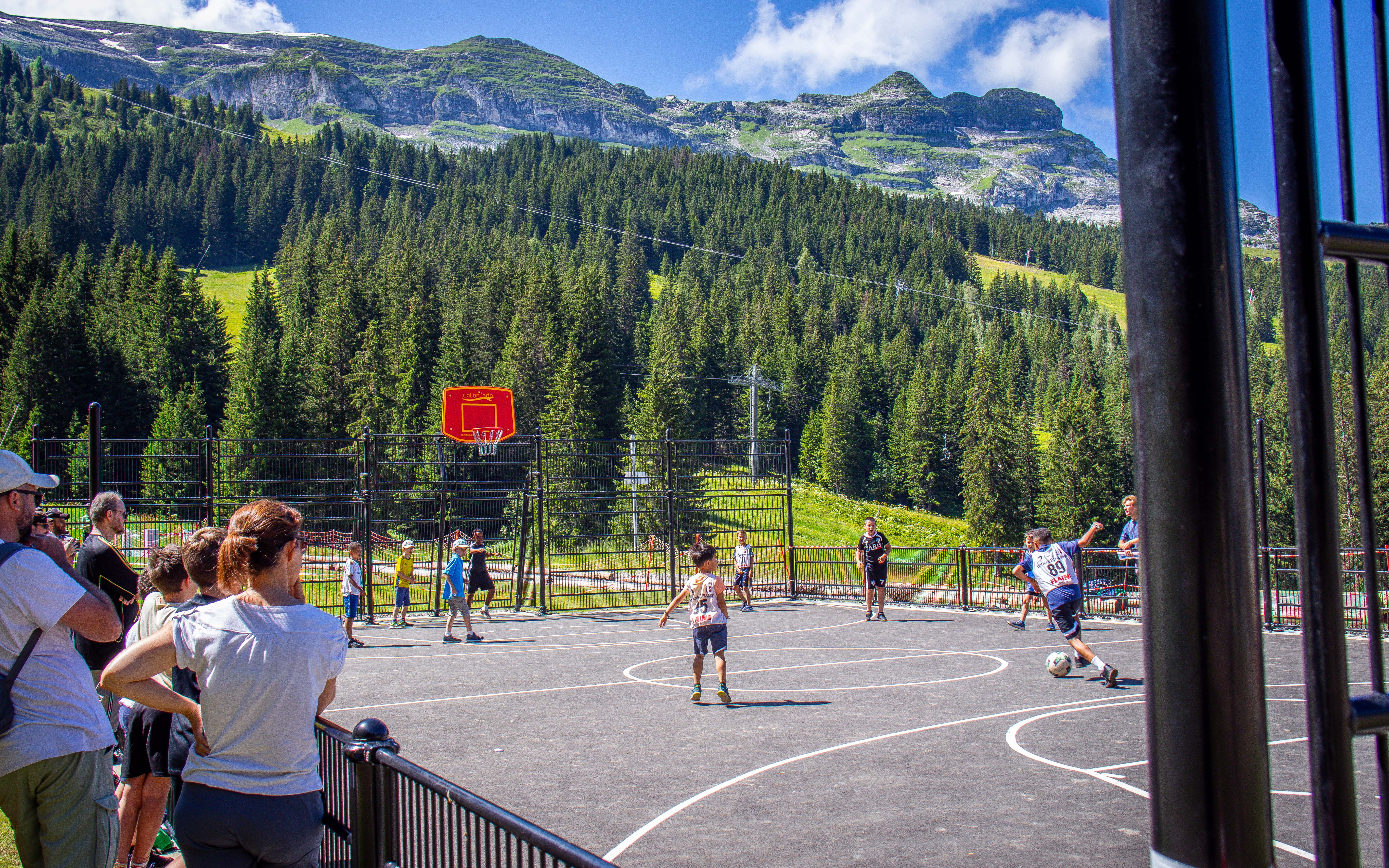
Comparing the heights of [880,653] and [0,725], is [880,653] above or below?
below

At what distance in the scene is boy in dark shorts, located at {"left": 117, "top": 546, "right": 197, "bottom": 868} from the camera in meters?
5.07

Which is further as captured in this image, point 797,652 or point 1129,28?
point 797,652

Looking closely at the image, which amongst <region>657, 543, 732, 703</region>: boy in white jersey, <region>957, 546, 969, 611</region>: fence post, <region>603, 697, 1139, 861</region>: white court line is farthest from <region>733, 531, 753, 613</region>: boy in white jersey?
<region>603, 697, 1139, 861</region>: white court line

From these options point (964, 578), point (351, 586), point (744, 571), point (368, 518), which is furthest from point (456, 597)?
point (964, 578)

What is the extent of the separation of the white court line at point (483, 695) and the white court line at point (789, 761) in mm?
4017

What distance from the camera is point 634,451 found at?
23.4 m

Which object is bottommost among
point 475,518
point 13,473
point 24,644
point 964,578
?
point 964,578

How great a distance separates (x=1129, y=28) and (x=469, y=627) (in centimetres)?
1645

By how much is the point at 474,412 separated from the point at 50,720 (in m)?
25.2

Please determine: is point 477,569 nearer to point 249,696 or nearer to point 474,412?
point 474,412

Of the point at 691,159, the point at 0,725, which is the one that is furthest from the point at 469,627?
the point at 691,159

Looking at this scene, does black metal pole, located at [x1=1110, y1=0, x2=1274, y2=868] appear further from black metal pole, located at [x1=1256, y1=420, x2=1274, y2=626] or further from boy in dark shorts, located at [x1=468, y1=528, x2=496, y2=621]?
boy in dark shorts, located at [x1=468, y1=528, x2=496, y2=621]

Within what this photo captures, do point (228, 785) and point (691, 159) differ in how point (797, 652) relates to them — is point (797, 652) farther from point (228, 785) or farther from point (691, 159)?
point (691, 159)

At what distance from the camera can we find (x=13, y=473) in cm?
389
